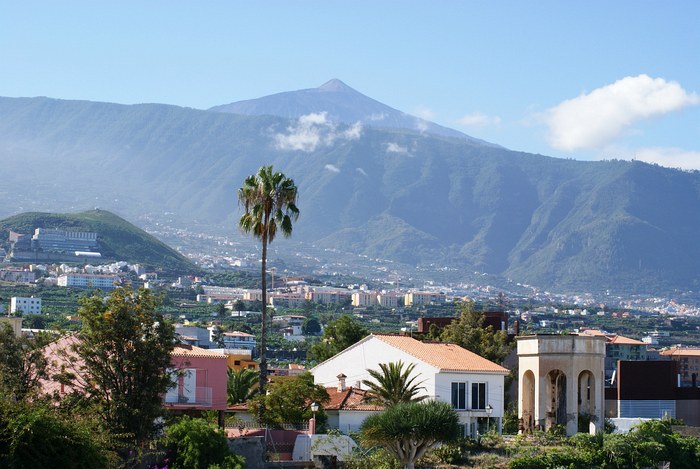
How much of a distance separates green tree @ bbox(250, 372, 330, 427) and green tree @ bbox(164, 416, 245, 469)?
9995 mm

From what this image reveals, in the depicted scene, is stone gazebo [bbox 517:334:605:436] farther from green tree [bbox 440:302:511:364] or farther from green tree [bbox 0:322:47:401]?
green tree [bbox 0:322:47:401]

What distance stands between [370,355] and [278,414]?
1032cm

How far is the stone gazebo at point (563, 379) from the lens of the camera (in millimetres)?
60812

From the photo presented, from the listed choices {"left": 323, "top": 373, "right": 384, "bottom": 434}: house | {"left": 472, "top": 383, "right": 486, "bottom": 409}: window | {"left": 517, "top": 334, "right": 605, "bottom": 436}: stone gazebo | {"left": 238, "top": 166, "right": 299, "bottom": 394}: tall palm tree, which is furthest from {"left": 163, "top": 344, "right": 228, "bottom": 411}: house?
{"left": 517, "top": 334, "right": 605, "bottom": 436}: stone gazebo

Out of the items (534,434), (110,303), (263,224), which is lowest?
(534,434)

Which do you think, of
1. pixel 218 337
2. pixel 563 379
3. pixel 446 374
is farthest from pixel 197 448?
pixel 218 337

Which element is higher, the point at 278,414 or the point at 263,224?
the point at 263,224

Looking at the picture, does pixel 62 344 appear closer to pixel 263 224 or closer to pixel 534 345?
pixel 263 224

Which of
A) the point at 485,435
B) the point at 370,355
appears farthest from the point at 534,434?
the point at 370,355

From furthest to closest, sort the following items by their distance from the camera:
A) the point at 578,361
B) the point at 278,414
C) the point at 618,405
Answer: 1. the point at 618,405
2. the point at 578,361
3. the point at 278,414

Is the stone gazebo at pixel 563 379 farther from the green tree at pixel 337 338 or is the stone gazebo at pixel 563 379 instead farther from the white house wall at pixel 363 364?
the green tree at pixel 337 338

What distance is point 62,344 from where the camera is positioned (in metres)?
51.0

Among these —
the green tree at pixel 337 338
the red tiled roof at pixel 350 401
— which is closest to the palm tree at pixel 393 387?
the red tiled roof at pixel 350 401

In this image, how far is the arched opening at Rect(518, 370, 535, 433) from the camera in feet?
204
